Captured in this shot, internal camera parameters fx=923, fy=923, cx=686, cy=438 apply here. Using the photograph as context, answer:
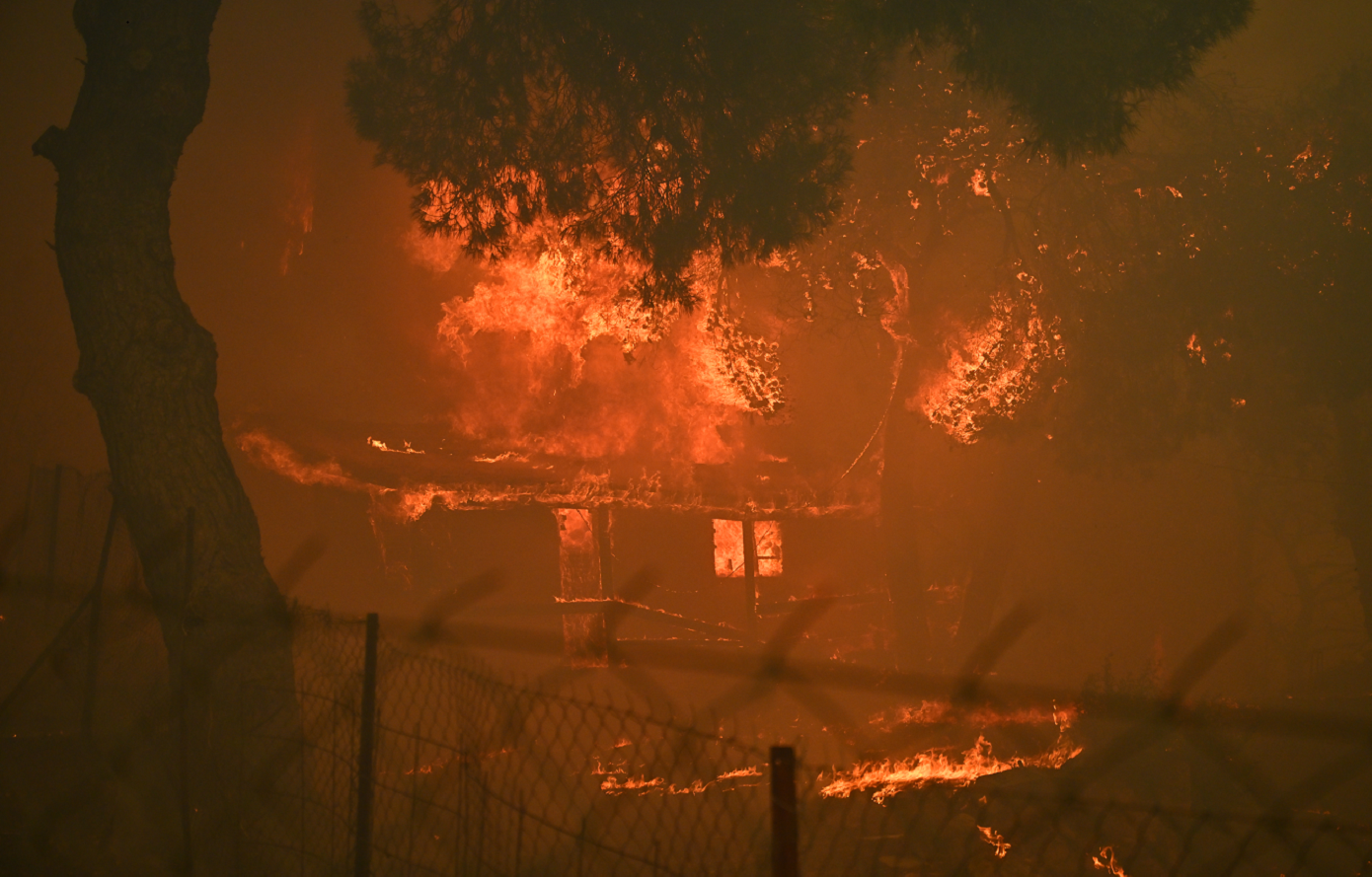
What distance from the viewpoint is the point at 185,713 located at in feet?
14.3

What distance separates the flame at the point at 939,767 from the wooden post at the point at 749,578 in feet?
8.06

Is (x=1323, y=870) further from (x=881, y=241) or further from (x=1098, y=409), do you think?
(x=881, y=241)

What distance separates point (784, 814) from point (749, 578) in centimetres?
1063

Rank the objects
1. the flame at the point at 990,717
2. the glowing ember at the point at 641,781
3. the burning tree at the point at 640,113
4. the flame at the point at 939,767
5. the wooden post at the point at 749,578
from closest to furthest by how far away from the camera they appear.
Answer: the burning tree at the point at 640,113 → the glowing ember at the point at 641,781 → the flame at the point at 939,767 → the flame at the point at 990,717 → the wooden post at the point at 749,578

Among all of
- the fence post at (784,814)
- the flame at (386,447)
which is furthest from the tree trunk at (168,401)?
the flame at (386,447)

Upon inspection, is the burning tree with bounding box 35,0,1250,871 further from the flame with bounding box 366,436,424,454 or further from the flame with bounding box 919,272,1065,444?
the flame with bounding box 919,272,1065,444

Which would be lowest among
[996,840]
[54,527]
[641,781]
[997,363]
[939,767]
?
[939,767]

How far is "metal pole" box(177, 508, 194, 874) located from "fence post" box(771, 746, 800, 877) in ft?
11.1

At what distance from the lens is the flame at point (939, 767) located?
32.9 ft

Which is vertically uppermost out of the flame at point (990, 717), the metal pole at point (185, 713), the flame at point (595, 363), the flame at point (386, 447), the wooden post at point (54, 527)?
the flame at point (595, 363)

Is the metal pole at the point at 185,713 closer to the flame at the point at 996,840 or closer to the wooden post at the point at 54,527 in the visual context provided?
the wooden post at the point at 54,527

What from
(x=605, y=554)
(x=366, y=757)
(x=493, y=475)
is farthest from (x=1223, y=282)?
(x=366, y=757)

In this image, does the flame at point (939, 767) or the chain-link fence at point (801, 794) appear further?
the flame at point (939, 767)

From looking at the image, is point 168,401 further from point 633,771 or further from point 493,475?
point 633,771
